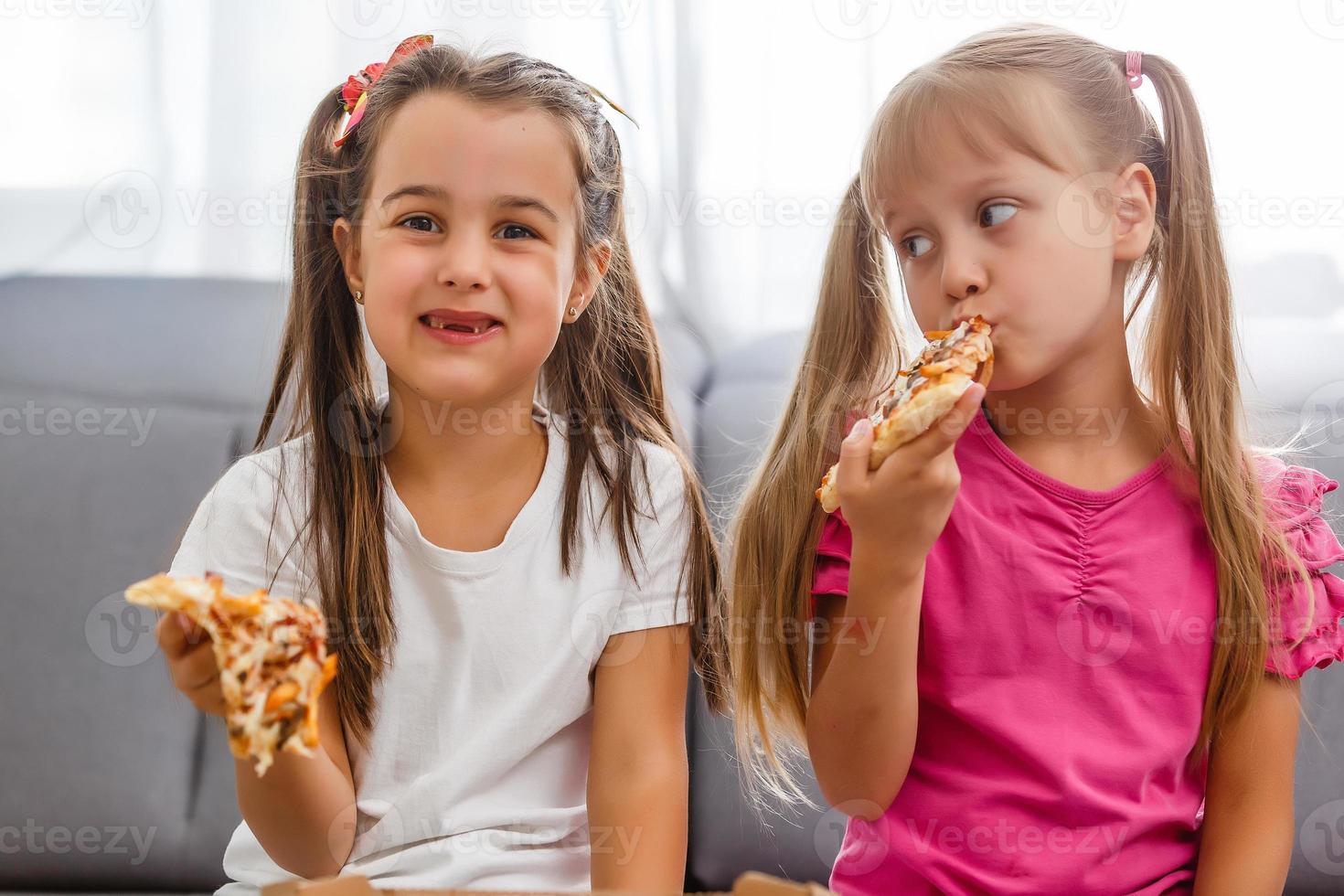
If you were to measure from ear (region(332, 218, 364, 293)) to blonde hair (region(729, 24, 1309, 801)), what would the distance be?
0.43 m

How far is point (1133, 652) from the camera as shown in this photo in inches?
42.8

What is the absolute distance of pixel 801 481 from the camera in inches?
45.3

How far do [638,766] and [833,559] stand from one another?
261 mm

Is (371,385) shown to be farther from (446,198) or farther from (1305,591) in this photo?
(1305,591)

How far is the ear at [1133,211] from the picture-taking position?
42.2 inches

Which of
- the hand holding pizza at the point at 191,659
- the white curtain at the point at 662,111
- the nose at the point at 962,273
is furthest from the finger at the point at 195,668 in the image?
A: the white curtain at the point at 662,111

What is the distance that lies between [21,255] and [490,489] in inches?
50.9

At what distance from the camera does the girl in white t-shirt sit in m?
1.10

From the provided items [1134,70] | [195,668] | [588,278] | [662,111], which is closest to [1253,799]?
[1134,70]

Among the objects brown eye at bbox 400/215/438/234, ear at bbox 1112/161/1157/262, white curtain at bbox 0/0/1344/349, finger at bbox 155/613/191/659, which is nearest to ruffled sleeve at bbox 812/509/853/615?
ear at bbox 1112/161/1157/262

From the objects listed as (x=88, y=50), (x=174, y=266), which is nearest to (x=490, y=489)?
(x=174, y=266)

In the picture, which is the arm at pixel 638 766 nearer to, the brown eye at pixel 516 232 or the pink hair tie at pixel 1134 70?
the brown eye at pixel 516 232

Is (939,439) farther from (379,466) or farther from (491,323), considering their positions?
(379,466)

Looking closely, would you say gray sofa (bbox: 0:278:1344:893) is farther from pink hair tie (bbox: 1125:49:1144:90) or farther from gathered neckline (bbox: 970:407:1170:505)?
pink hair tie (bbox: 1125:49:1144:90)
